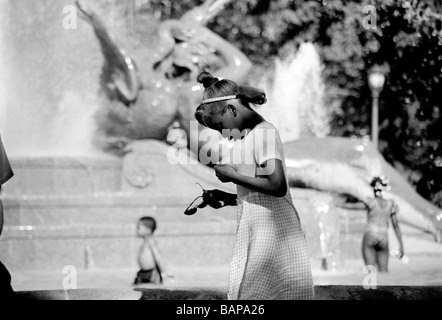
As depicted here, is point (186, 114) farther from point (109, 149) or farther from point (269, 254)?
point (269, 254)

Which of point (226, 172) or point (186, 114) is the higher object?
point (186, 114)

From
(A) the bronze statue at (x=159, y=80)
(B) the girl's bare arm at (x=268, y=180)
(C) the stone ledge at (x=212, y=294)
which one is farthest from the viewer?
(A) the bronze statue at (x=159, y=80)

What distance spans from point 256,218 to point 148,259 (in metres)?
4.90

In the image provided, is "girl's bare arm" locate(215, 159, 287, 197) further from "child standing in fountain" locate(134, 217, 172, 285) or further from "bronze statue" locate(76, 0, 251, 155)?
"bronze statue" locate(76, 0, 251, 155)

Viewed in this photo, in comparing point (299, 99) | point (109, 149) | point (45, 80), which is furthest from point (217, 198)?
point (299, 99)

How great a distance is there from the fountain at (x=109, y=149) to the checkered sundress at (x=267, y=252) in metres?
6.17

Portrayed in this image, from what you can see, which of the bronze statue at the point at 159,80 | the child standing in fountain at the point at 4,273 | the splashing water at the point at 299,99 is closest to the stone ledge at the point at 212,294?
the child standing in fountain at the point at 4,273

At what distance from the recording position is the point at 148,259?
29.5ft

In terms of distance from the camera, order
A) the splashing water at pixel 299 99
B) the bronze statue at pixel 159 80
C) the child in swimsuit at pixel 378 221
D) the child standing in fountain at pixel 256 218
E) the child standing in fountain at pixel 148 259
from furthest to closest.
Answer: the splashing water at pixel 299 99 → the bronze statue at pixel 159 80 → the child in swimsuit at pixel 378 221 → the child standing in fountain at pixel 148 259 → the child standing in fountain at pixel 256 218

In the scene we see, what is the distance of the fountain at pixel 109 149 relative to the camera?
10.4m

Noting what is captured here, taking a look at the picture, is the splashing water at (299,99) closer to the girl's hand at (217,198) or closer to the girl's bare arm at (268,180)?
the girl's hand at (217,198)

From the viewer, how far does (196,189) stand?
1131 centimetres
